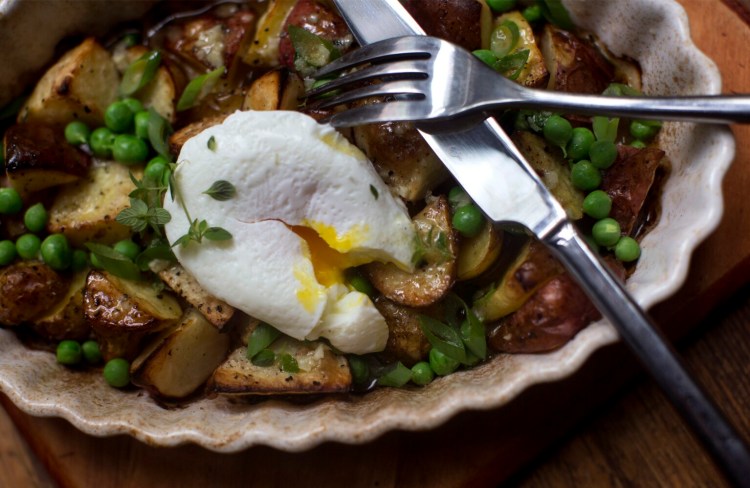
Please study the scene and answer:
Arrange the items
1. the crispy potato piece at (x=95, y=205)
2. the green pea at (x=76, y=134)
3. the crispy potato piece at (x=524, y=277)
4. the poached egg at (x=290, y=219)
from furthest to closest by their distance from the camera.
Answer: the green pea at (x=76, y=134), the crispy potato piece at (x=95, y=205), the poached egg at (x=290, y=219), the crispy potato piece at (x=524, y=277)

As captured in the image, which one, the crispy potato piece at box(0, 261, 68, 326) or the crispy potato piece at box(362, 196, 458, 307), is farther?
→ the crispy potato piece at box(0, 261, 68, 326)

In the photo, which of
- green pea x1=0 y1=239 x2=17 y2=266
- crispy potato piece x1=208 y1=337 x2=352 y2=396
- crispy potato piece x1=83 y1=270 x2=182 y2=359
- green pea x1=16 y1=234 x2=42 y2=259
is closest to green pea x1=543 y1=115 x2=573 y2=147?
crispy potato piece x1=208 y1=337 x2=352 y2=396

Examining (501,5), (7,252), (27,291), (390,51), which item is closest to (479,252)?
(390,51)

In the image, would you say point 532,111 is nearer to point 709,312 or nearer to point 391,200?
point 391,200

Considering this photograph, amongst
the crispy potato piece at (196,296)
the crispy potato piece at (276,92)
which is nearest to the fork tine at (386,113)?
→ the crispy potato piece at (276,92)

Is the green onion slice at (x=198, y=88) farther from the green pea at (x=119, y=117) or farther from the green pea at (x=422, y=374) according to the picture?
the green pea at (x=422, y=374)

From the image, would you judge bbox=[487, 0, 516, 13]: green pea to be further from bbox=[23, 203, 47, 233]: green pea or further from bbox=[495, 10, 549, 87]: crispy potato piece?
bbox=[23, 203, 47, 233]: green pea
